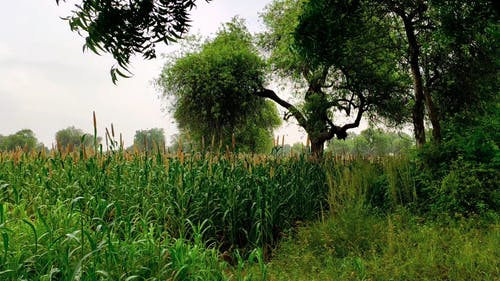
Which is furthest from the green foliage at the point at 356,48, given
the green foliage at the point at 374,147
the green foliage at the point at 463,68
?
the green foliage at the point at 374,147

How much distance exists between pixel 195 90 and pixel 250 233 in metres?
14.2

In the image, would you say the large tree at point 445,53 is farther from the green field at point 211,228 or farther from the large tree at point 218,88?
the large tree at point 218,88

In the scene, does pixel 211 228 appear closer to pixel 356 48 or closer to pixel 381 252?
pixel 381 252

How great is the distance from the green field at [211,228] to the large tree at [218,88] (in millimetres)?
11651

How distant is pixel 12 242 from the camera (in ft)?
10.6

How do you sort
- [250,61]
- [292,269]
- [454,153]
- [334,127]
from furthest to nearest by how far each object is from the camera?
[250,61] → [334,127] → [454,153] → [292,269]

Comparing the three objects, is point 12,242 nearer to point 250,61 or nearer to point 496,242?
point 496,242

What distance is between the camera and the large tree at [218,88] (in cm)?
1856

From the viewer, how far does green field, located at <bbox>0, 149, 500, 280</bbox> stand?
3.24 metres

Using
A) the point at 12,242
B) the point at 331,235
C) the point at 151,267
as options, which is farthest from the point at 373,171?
the point at 12,242

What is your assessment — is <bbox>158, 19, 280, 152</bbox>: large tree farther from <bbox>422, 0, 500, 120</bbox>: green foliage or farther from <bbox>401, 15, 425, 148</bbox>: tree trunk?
<bbox>401, 15, 425, 148</bbox>: tree trunk

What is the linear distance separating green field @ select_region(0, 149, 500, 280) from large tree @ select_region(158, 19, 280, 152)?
11.7m

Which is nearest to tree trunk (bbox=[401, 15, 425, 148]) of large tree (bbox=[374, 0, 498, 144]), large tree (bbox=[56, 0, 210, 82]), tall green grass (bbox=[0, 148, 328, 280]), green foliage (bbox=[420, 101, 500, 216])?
large tree (bbox=[374, 0, 498, 144])

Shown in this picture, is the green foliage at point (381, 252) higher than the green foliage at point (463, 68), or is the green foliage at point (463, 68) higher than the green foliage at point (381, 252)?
the green foliage at point (463, 68)
